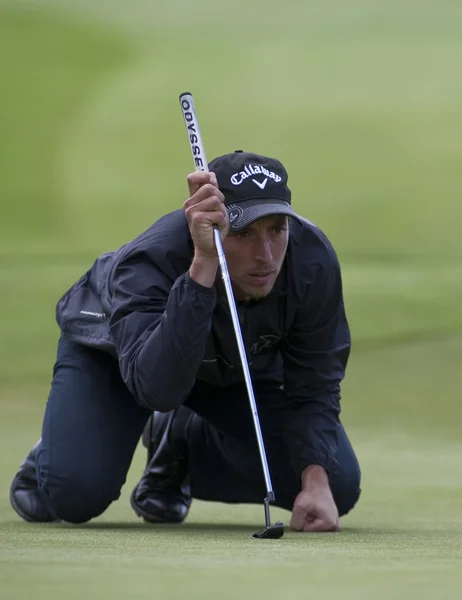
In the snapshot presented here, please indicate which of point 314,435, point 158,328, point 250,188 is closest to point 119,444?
point 314,435

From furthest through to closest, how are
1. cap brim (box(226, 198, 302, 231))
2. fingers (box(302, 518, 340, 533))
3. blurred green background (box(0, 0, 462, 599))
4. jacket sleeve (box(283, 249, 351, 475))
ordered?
Answer: blurred green background (box(0, 0, 462, 599))
jacket sleeve (box(283, 249, 351, 475))
fingers (box(302, 518, 340, 533))
cap brim (box(226, 198, 302, 231))

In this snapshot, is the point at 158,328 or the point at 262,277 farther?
the point at 262,277

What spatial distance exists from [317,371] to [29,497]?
655 mm

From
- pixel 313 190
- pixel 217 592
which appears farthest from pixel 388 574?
pixel 313 190

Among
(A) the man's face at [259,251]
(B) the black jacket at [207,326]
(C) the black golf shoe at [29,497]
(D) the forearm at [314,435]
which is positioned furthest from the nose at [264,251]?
(C) the black golf shoe at [29,497]

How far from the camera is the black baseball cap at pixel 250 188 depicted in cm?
214

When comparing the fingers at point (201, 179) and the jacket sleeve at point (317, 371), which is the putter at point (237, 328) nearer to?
the fingers at point (201, 179)

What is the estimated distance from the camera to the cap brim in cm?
212

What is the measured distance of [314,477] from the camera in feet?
7.77

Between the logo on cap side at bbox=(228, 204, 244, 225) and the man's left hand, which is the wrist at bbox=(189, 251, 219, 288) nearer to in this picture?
the logo on cap side at bbox=(228, 204, 244, 225)

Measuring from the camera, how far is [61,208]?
17.2ft

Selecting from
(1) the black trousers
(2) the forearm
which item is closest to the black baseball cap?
(2) the forearm

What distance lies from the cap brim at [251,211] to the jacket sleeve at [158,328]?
149 mm

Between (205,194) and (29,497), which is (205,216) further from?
(29,497)
